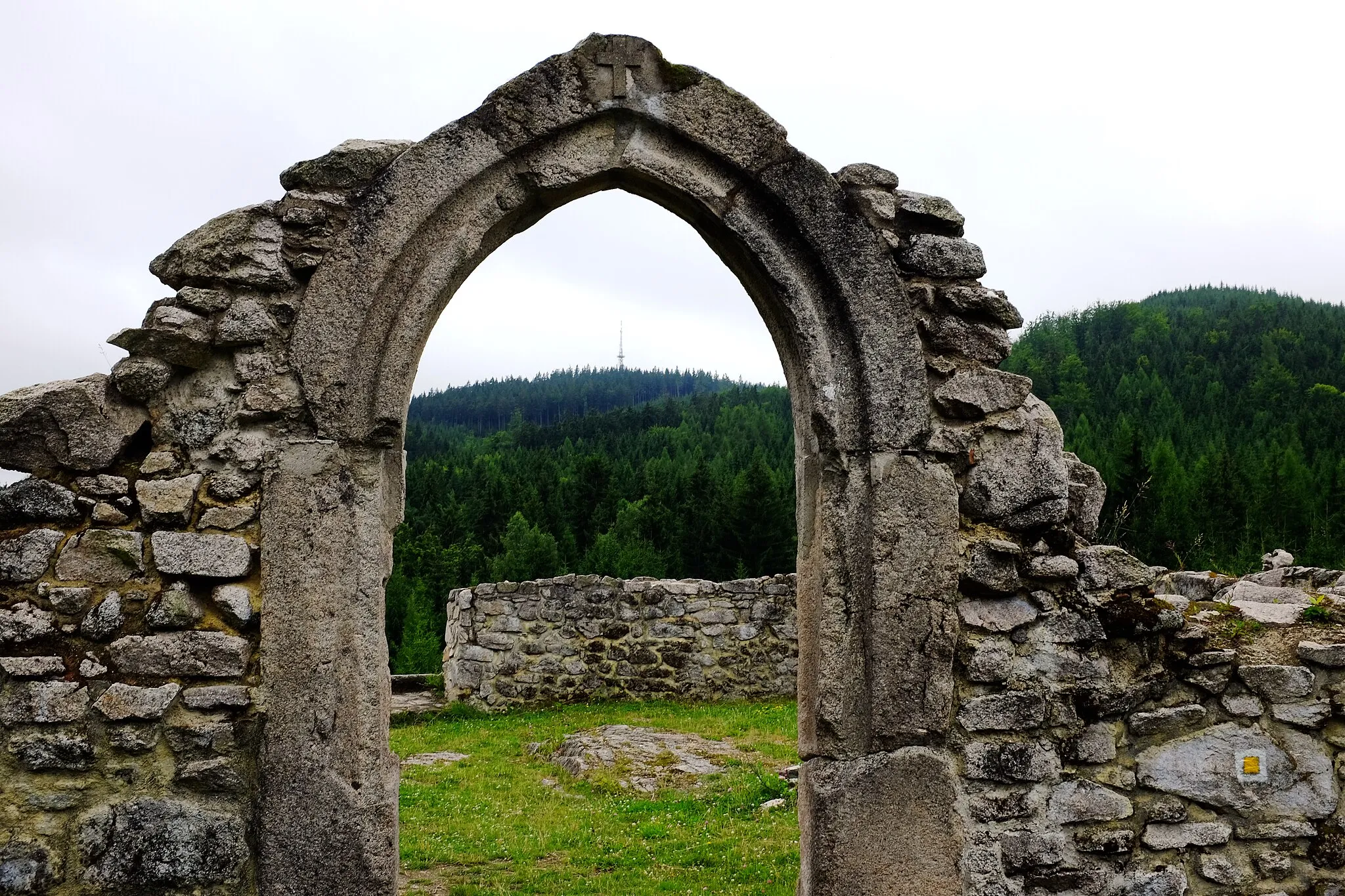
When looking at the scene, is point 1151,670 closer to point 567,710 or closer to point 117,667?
point 117,667

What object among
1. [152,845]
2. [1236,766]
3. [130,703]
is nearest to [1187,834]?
[1236,766]

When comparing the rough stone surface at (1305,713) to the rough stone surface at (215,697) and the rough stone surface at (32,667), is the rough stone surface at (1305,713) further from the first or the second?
the rough stone surface at (32,667)

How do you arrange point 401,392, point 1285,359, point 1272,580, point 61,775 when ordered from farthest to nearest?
1. point 1285,359
2. point 1272,580
3. point 401,392
4. point 61,775

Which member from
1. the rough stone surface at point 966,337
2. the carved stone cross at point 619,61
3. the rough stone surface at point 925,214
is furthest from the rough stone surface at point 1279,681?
the carved stone cross at point 619,61

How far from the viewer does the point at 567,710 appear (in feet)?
34.4

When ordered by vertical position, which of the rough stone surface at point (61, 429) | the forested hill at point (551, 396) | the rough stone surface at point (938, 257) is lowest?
the rough stone surface at point (61, 429)

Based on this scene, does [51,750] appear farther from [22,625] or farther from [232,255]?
[232,255]

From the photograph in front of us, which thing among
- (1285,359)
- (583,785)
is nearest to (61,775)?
(583,785)

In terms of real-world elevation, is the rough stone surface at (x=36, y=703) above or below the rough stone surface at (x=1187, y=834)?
above

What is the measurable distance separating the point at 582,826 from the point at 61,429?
4.19 meters

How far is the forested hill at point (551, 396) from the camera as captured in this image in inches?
2525

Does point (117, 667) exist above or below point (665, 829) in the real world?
above

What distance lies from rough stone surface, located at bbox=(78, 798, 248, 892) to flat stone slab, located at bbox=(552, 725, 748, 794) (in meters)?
4.45

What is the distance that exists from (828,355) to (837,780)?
4.76 feet
